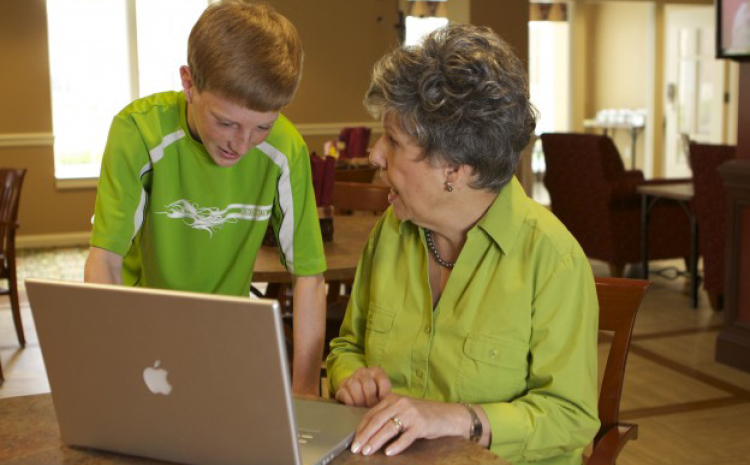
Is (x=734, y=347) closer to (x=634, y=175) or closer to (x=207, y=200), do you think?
(x=634, y=175)

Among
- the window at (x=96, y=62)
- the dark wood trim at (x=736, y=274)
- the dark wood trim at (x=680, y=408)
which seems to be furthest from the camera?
the window at (x=96, y=62)

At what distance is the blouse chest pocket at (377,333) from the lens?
1599 mm

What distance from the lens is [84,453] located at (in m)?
1.24

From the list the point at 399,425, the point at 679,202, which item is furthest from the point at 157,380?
the point at 679,202

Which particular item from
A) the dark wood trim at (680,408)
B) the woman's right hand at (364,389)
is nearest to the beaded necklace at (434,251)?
the woman's right hand at (364,389)

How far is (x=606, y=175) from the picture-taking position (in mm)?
6141

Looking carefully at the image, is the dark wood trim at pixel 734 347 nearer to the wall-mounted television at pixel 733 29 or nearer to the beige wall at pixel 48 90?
the wall-mounted television at pixel 733 29

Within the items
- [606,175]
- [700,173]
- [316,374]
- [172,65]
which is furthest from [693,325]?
[172,65]

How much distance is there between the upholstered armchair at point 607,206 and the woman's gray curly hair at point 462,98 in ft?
15.4

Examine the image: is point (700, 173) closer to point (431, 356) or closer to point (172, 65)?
point (431, 356)

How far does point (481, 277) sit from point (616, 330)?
37cm

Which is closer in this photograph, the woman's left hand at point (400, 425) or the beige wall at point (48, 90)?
the woman's left hand at point (400, 425)

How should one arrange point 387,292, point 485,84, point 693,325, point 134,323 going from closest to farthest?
point 134,323, point 485,84, point 387,292, point 693,325

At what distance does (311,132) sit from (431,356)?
7.97m
